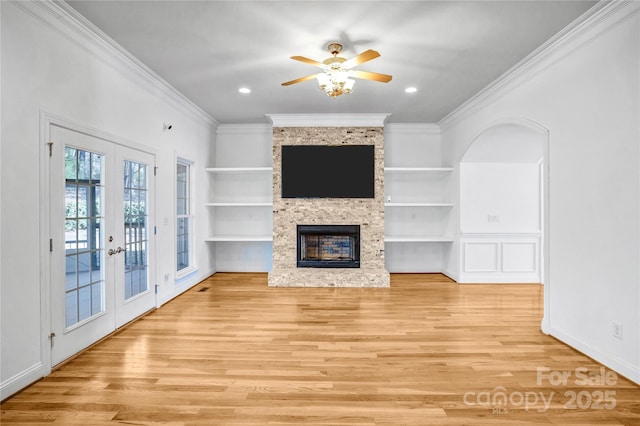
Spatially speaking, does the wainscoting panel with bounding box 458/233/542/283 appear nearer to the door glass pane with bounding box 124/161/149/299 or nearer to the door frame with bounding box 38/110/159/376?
the door glass pane with bounding box 124/161/149/299

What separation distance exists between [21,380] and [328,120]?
5020mm

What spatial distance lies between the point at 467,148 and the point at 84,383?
18.7ft

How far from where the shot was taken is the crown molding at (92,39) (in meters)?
2.48

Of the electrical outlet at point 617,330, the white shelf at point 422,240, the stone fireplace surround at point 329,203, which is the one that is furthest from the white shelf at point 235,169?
the electrical outlet at point 617,330

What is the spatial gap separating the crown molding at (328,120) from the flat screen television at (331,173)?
396mm

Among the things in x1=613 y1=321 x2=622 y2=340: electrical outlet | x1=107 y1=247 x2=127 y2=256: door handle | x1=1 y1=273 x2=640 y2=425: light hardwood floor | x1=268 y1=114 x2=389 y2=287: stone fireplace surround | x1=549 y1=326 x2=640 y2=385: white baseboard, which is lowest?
x1=1 y1=273 x2=640 y2=425: light hardwood floor

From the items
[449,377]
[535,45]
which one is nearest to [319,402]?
[449,377]

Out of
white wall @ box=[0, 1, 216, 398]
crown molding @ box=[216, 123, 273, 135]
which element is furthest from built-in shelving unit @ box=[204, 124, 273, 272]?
white wall @ box=[0, 1, 216, 398]

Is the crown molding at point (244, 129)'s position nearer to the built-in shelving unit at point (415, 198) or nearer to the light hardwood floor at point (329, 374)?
the built-in shelving unit at point (415, 198)

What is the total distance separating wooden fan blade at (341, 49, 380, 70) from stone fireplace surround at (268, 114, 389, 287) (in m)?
2.58

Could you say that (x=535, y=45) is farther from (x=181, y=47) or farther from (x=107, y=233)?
(x=107, y=233)

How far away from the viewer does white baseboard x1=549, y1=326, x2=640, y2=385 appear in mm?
2453

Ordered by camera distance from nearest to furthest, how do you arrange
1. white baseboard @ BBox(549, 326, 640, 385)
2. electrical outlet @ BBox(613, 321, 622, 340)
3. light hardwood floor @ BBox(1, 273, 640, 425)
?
light hardwood floor @ BBox(1, 273, 640, 425) → white baseboard @ BBox(549, 326, 640, 385) → electrical outlet @ BBox(613, 321, 622, 340)

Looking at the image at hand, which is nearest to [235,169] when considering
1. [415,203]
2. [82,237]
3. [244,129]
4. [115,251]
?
[244,129]
